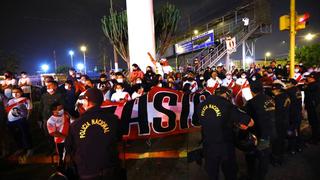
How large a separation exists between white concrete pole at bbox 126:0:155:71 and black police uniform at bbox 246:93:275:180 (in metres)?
8.31

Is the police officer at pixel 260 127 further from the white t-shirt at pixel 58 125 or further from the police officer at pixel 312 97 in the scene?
the white t-shirt at pixel 58 125

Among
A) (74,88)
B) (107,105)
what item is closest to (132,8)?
(74,88)

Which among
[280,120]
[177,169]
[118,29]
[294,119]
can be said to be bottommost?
[177,169]

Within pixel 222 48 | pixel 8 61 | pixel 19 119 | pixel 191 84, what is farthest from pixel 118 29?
pixel 8 61

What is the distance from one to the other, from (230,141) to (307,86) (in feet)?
15.2

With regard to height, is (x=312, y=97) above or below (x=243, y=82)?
below

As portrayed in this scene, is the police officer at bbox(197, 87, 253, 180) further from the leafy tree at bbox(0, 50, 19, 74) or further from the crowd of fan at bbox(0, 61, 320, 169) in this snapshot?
the leafy tree at bbox(0, 50, 19, 74)

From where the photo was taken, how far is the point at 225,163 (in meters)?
3.84

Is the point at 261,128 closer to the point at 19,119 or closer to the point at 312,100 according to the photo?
the point at 312,100

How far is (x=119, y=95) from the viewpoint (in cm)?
723

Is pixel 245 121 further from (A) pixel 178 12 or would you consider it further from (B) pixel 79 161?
(A) pixel 178 12

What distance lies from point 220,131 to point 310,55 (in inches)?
1338

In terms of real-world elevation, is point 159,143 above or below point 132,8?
below

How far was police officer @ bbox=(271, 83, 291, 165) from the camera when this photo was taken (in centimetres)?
A: 547
